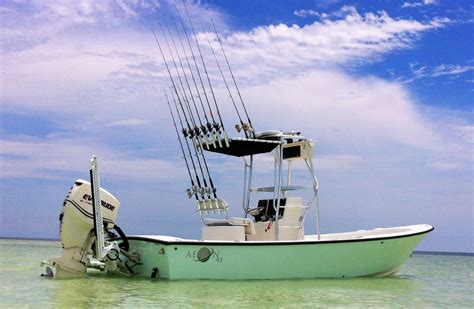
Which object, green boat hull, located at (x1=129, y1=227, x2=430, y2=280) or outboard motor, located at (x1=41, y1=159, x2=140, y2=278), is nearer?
green boat hull, located at (x1=129, y1=227, x2=430, y2=280)

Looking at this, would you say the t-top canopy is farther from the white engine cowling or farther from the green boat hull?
the white engine cowling

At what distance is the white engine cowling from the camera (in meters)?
11.5

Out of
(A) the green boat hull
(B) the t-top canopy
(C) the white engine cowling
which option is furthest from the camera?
(B) the t-top canopy

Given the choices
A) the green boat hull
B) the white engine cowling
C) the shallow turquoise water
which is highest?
the white engine cowling

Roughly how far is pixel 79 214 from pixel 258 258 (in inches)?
129

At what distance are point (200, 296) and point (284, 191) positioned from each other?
153 inches

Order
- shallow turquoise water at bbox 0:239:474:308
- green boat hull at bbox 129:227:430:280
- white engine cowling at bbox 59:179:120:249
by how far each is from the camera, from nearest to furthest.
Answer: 1. shallow turquoise water at bbox 0:239:474:308
2. green boat hull at bbox 129:227:430:280
3. white engine cowling at bbox 59:179:120:249

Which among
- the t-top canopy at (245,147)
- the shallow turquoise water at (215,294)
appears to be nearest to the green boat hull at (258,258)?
the shallow turquoise water at (215,294)

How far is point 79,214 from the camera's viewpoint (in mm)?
11469

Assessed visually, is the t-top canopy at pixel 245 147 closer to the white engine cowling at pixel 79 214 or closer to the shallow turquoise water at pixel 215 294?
the white engine cowling at pixel 79 214

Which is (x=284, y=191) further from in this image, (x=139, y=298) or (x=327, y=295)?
(x=139, y=298)

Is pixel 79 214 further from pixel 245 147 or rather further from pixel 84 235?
pixel 245 147

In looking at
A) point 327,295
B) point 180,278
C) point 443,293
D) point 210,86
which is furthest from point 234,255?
point 443,293

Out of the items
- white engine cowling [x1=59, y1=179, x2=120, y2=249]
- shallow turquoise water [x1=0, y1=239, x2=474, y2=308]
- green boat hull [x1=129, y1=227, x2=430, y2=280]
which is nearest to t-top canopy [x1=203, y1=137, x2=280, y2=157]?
green boat hull [x1=129, y1=227, x2=430, y2=280]
